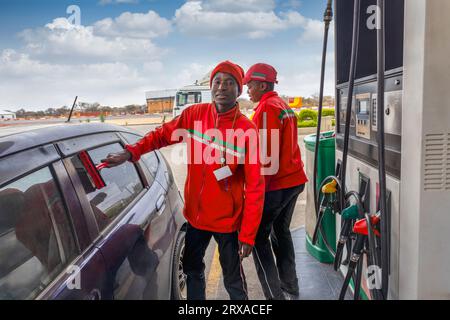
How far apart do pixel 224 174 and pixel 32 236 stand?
104 cm

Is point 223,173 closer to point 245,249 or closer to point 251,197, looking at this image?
point 251,197

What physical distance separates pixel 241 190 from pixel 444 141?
110 cm

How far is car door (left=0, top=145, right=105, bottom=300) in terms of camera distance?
1.38m

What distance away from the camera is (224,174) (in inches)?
84.9

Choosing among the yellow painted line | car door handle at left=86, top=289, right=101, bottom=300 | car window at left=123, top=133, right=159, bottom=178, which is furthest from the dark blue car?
the yellow painted line

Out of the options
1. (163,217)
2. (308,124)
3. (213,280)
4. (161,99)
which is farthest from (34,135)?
(161,99)

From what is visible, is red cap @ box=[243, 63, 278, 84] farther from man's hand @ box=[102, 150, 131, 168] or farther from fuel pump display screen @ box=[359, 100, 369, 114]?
man's hand @ box=[102, 150, 131, 168]

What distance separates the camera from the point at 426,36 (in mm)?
1604

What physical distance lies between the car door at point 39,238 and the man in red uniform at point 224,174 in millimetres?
615

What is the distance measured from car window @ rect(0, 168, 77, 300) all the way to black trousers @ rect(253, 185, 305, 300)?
1.52m

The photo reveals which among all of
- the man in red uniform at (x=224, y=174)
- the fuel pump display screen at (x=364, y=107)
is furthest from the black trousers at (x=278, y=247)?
the fuel pump display screen at (x=364, y=107)

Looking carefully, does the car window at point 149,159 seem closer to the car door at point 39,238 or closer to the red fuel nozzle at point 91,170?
the red fuel nozzle at point 91,170

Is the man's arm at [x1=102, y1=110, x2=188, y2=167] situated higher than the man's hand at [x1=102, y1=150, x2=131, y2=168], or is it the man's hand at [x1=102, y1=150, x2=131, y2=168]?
the man's arm at [x1=102, y1=110, x2=188, y2=167]
